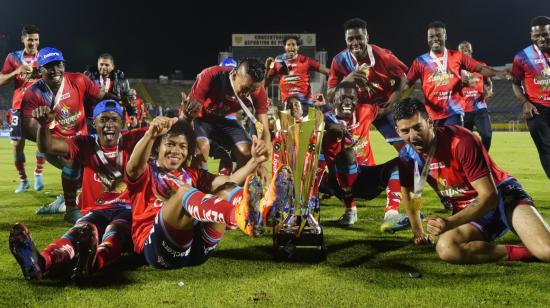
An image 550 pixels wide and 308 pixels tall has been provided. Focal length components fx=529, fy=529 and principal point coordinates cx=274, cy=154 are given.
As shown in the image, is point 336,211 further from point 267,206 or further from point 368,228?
point 267,206

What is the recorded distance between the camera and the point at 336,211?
661 centimetres

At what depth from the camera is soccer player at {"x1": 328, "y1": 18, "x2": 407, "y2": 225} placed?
6793mm

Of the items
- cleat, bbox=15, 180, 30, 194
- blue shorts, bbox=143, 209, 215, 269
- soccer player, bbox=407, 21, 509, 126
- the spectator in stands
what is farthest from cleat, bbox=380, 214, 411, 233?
cleat, bbox=15, 180, 30, 194

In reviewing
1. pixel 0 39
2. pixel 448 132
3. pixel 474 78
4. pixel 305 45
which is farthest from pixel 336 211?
pixel 0 39

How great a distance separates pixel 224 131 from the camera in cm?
675

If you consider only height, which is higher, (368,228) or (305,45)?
(305,45)

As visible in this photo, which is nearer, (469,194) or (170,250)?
(170,250)

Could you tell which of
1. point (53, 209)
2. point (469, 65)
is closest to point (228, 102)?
point (53, 209)

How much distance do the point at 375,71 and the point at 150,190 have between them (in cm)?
439

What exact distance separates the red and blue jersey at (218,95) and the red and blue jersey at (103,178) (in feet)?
6.40

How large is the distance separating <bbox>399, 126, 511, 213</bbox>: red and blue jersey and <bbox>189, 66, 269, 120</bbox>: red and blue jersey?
9.16 feet

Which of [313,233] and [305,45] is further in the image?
[305,45]

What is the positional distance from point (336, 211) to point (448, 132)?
2840 millimetres

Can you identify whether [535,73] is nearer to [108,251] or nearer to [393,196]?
[393,196]
